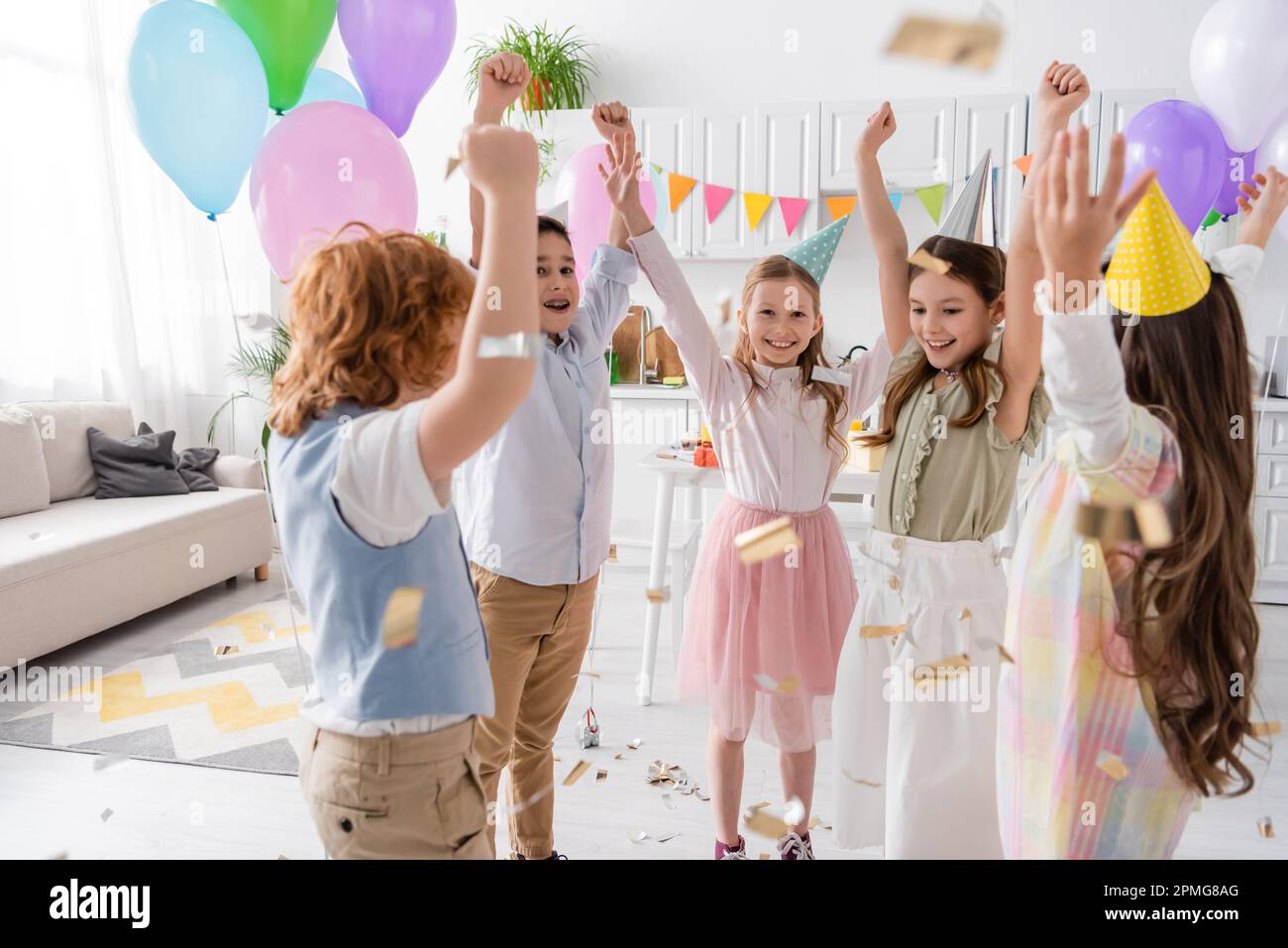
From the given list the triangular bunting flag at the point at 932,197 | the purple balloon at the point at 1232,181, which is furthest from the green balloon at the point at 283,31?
the triangular bunting flag at the point at 932,197

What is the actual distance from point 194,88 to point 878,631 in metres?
1.49

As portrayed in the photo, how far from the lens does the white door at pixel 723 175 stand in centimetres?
416

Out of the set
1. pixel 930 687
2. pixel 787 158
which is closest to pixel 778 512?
pixel 930 687

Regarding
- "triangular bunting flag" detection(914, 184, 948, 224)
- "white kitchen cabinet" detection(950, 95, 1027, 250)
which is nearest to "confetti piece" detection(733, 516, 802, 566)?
"triangular bunting flag" detection(914, 184, 948, 224)

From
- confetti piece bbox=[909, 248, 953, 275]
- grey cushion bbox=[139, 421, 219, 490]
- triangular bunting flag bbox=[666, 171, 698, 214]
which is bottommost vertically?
grey cushion bbox=[139, 421, 219, 490]

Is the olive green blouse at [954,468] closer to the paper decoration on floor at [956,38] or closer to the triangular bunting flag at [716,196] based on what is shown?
the paper decoration on floor at [956,38]

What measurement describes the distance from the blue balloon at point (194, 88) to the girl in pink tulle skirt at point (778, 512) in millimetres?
870

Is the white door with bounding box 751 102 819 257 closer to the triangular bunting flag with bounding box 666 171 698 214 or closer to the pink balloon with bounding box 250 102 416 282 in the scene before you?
the triangular bunting flag with bounding box 666 171 698 214

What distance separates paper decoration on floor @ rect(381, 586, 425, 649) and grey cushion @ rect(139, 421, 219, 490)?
11.1 feet

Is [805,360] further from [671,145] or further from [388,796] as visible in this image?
[671,145]

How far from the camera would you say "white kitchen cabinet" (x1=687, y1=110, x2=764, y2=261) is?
13.6ft
